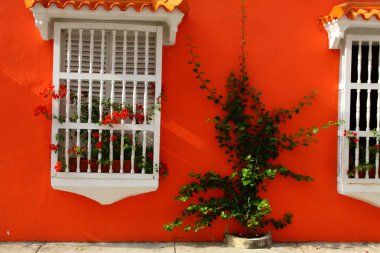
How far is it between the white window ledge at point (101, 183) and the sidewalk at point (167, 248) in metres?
0.72

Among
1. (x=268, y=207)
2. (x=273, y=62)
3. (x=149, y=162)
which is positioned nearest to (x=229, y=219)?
(x=268, y=207)

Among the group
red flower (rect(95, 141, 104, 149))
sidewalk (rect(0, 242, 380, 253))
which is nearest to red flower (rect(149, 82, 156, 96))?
red flower (rect(95, 141, 104, 149))

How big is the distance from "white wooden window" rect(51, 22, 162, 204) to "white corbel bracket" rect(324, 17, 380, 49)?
7.17 feet

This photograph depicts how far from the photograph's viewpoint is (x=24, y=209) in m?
6.77

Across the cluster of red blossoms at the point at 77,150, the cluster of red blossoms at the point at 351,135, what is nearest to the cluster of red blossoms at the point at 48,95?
the cluster of red blossoms at the point at 77,150

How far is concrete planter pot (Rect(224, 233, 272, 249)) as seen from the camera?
6551 mm

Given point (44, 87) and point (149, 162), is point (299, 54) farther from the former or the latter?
point (44, 87)

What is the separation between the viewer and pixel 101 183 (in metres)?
6.43

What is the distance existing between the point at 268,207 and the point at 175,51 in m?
2.36

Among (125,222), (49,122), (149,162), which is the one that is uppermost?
(49,122)

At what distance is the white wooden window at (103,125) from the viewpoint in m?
6.42

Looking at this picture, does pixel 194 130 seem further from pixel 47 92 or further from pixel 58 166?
pixel 47 92

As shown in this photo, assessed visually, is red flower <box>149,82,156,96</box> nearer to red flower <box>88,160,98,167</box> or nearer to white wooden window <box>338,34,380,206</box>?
red flower <box>88,160,98,167</box>

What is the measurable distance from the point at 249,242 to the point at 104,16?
10.9 feet
